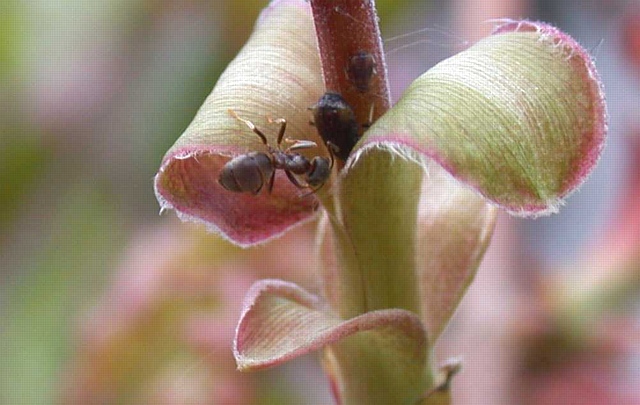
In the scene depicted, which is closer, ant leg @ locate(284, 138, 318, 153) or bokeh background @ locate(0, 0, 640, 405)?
ant leg @ locate(284, 138, 318, 153)

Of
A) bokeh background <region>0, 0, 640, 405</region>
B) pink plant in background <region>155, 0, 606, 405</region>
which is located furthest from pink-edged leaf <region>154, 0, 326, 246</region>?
bokeh background <region>0, 0, 640, 405</region>

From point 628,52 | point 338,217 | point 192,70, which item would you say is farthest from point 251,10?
point 338,217

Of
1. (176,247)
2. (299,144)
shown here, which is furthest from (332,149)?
(176,247)

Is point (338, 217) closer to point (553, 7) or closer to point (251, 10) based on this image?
point (251, 10)

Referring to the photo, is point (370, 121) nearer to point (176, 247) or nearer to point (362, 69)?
point (362, 69)

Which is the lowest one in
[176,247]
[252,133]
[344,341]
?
[176,247]

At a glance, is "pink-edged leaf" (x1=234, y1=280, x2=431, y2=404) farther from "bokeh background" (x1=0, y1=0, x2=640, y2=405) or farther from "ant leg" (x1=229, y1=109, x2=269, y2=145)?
"bokeh background" (x1=0, y1=0, x2=640, y2=405)

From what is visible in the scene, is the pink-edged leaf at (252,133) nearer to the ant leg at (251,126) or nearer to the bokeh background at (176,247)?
the ant leg at (251,126)
